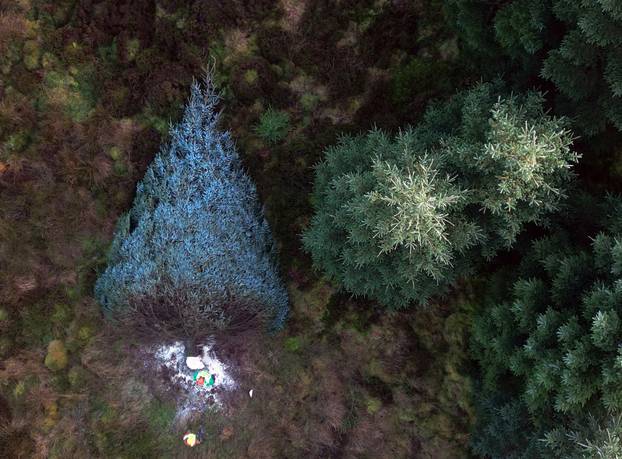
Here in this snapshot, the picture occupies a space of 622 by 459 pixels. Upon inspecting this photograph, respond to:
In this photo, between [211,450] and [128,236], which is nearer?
[128,236]

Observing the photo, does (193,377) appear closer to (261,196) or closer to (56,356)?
(56,356)

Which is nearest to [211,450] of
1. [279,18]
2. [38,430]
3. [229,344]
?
[229,344]

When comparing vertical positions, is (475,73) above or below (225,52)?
below

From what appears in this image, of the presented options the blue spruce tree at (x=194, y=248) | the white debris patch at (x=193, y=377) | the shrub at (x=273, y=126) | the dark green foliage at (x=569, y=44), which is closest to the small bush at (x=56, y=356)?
the blue spruce tree at (x=194, y=248)

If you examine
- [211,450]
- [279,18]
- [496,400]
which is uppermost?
[279,18]

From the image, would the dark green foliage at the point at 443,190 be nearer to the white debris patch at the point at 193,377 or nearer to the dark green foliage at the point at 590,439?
the dark green foliage at the point at 590,439

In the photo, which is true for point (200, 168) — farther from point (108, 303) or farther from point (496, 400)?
point (496, 400)

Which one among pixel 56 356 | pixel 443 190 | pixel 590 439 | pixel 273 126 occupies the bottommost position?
pixel 590 439

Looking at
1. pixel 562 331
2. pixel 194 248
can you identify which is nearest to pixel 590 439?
pixel 562 331
